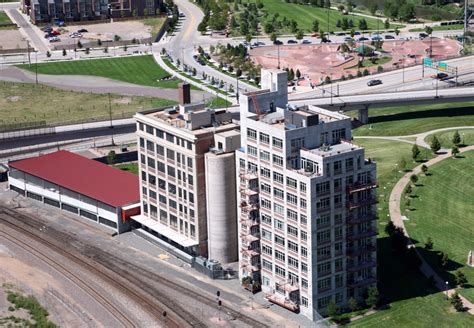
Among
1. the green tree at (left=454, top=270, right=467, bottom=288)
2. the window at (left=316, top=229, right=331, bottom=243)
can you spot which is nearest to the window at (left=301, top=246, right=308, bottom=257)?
the window at (left=316, top=229, right=331, bottom=243)

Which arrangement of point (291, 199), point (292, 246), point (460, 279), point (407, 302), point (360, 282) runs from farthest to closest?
point (460, 279)
point (360, 282)
point (407, 302)
point (292, 246)
point (291, 199)

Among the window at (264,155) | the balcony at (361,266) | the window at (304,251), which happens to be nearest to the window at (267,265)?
the window at (304,251)

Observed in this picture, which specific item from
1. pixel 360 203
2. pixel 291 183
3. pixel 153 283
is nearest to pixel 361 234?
pixel 360 203

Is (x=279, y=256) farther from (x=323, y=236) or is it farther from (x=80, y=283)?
(x=80, y=283)

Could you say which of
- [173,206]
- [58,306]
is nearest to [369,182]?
[173,206]

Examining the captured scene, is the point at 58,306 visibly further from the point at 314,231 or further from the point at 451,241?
the point at 451,241

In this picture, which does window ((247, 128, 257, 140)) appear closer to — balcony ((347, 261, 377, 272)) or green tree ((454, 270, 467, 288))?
balcony ((347, 261, 377, 272))
